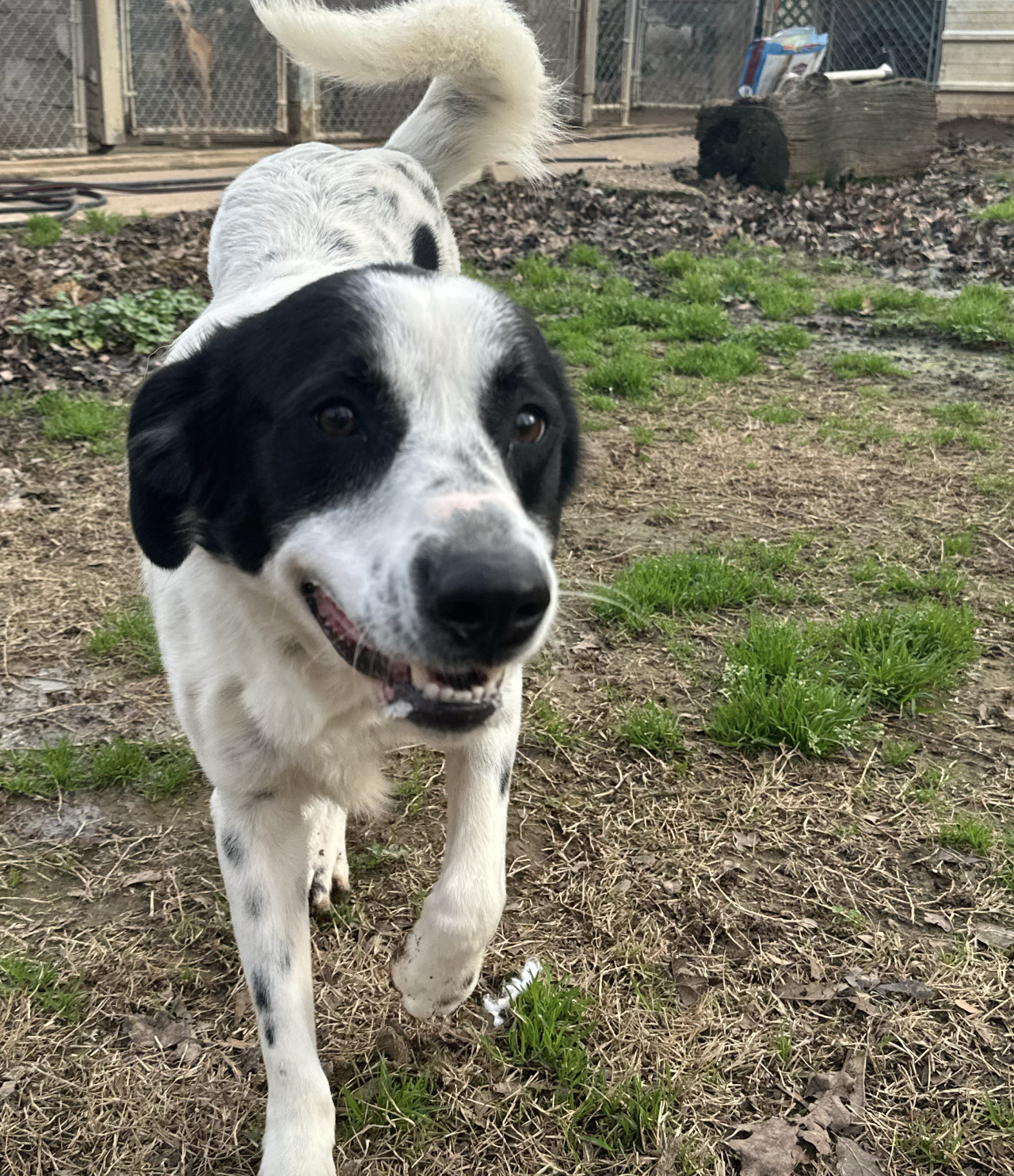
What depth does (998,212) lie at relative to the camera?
8.83m

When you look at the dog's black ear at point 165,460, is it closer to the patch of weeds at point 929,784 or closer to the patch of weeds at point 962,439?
the patch of weeds at point 929,784

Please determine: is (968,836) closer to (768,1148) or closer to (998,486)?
(768,1148)

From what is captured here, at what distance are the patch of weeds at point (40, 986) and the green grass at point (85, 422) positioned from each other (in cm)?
290

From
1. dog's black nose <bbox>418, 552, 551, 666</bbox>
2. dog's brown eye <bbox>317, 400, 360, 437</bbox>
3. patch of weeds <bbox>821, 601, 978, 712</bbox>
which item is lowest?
patch of weeds <bbox>821, 601, 978, 712</bbox>

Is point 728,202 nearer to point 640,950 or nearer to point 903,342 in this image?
point 903,342

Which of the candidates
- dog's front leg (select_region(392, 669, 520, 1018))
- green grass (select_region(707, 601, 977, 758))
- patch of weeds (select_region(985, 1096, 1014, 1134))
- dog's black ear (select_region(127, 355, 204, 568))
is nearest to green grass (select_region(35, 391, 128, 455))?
dog's black ear (select_region(127, 355, 204, 568))

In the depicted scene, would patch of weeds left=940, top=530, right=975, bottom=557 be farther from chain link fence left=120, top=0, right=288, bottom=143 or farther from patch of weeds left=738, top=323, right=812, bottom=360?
chain link fence left=120, top=0, right=288, bottom=143

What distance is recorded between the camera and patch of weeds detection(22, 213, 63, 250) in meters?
7.09

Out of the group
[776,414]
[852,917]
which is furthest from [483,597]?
[776,414]

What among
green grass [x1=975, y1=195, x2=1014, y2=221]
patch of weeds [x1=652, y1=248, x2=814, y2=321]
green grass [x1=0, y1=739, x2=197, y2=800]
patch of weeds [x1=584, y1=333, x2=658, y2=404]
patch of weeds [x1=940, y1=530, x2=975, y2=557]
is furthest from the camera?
green grass [x1=975, y1=195, x2=1014, y2=221]

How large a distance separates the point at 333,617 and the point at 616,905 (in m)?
1.09

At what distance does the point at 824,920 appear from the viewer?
96.5 inches

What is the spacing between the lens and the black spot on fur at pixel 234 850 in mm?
2090

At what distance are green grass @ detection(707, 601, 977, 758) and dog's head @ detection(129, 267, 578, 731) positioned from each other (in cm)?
115
